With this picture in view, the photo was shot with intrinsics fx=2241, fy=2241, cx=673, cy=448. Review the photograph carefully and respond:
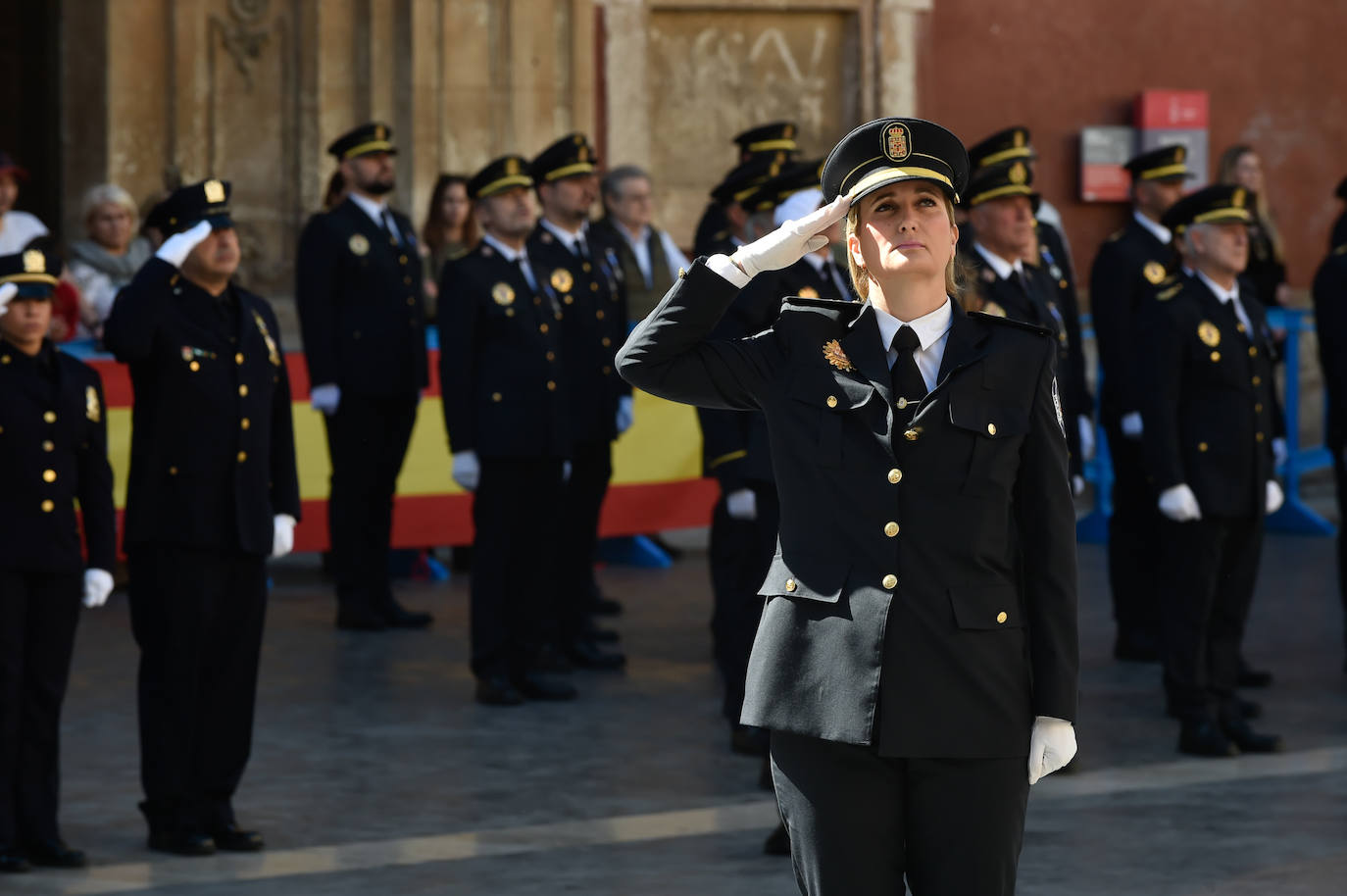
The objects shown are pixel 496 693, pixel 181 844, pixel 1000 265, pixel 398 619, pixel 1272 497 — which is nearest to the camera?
pixel 181 844

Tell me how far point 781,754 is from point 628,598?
6.71 m

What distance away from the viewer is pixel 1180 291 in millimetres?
7074

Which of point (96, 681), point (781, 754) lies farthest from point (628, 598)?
point (781, 754)

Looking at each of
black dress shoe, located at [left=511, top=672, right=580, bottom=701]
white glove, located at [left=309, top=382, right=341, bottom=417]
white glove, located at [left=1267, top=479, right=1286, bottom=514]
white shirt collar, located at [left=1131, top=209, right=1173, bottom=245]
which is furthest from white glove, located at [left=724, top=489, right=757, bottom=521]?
white glove, located at [left=309, top=382, right=341, bottom=417]

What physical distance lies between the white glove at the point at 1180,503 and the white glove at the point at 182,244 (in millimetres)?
3031

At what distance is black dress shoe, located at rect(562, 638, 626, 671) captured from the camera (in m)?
8.51

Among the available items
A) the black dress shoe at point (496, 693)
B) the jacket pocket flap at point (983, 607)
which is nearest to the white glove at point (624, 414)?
the black dress shoe at point (496, 693)

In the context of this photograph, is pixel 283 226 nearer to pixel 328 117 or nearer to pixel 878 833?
pixel 328 117

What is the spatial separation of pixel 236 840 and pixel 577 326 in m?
3.13

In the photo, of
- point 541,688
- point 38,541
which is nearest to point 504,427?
point 541,688

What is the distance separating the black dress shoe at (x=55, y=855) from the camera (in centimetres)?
563

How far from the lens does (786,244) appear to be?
357 centimetres

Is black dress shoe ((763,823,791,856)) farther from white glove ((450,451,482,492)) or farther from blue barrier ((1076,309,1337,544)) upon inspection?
blue barrier ((1076,309,1337,544))

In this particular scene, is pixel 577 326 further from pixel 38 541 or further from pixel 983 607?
pixel 983 607
